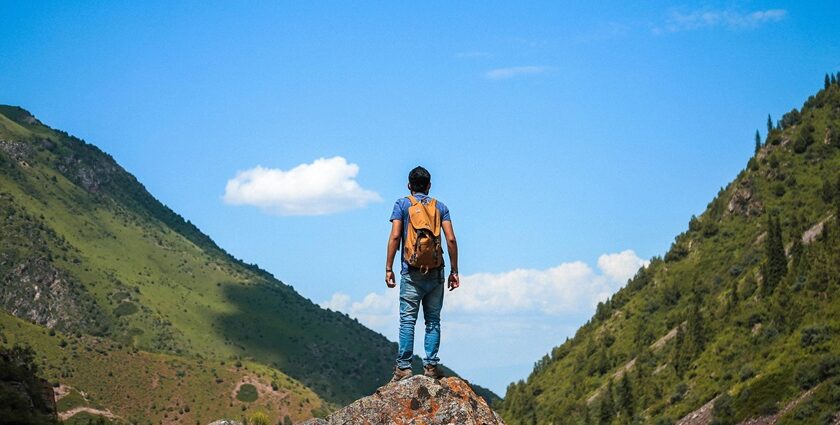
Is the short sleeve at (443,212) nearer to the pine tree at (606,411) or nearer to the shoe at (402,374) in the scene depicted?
the shoe at (402,374)

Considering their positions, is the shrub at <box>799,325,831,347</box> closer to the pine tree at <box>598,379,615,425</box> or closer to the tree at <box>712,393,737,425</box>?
the tree at <box>712,393,737,425</box>

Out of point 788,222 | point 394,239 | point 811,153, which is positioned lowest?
point 394,239

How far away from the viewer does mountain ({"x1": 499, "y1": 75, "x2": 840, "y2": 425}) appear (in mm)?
121688

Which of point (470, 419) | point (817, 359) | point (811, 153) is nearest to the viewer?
point (470, 419)

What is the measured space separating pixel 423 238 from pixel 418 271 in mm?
702

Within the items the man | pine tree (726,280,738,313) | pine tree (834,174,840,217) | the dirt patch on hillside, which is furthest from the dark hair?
the dirt patch on hillside

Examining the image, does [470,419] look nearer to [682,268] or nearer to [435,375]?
[435,375]

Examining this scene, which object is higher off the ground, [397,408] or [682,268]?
[682,268]

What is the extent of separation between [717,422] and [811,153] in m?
69.3

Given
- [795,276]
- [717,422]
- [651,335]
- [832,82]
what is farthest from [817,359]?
[832,82]

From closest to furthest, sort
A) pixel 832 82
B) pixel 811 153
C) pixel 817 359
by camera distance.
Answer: pixel 817 359 < pixel 811 153 < pixel 832 82

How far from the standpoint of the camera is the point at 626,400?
150 metres

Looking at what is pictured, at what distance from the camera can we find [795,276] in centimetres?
13825

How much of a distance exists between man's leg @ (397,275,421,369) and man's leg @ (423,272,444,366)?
311 mm
